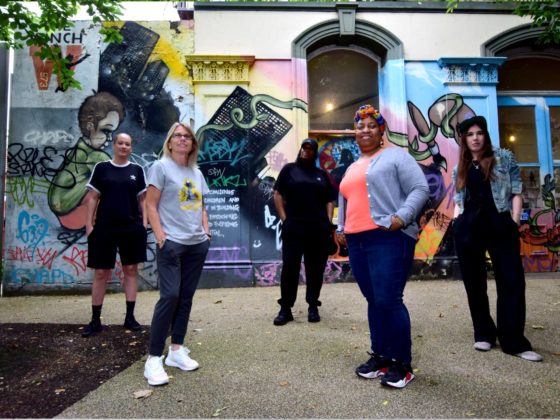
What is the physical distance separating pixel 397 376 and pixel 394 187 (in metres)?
1.26

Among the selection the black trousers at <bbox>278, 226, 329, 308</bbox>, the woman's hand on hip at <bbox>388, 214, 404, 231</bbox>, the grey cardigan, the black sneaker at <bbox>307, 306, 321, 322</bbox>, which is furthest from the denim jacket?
the black sneaker at <bbox>307, 306, 321, 322</bbox>

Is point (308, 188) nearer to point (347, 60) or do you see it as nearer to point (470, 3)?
point (347, 60)

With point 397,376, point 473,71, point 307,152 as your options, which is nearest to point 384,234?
point 397,376

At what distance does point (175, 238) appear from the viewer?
2.82 m

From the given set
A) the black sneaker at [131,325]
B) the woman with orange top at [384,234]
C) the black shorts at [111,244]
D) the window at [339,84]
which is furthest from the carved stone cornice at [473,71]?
the black sneaker at [131,325]

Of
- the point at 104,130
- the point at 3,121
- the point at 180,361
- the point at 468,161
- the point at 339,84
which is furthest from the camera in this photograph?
the point at 339,84

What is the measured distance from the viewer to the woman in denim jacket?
126 inches

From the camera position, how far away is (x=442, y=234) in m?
6.87

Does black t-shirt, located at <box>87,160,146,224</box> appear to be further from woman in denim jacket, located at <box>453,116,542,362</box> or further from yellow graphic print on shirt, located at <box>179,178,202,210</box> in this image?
woman in denim jacket, located at <box>453,116,542,362</box>

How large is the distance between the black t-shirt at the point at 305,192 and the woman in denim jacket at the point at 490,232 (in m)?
1.39

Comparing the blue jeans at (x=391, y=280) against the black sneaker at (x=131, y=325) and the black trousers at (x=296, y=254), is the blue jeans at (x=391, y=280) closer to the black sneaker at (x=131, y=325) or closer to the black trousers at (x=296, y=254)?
the black trousers at (x=296, y=254)

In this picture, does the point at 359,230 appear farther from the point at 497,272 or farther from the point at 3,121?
the point at 3,121

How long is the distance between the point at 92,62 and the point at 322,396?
674 cm

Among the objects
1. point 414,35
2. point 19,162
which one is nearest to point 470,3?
point 414,35
